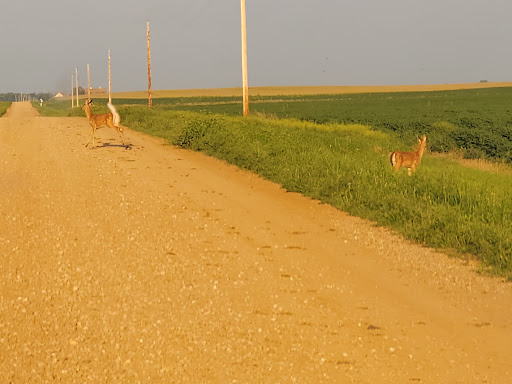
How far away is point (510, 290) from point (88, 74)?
95.7 metres

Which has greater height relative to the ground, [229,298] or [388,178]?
[388,178]

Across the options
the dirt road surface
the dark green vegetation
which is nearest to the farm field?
the dark green vegetation

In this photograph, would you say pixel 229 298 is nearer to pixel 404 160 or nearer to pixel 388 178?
pixel 388 178

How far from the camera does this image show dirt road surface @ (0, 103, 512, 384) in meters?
5.45

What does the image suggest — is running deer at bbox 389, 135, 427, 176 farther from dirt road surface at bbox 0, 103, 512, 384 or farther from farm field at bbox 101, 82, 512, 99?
farm field at bbox 101, 82, 512, 99

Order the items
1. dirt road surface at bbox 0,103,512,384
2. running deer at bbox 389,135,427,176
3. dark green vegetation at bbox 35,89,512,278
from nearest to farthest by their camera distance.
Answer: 1. dirt road surface at bbox 0,103,512,384
2. dark green vegetation at bbox 35,89,512,278
3. running deer at bbox 389,135,427,176

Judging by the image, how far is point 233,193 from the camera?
45.6 feet

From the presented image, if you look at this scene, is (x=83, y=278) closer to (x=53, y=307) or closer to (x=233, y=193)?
(x=53, y=307)

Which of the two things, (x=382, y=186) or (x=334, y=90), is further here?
(x=334, y=90)

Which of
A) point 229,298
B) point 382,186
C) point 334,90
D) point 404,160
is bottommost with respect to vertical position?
point 229,298

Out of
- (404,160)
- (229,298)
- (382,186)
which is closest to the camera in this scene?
(229,298)

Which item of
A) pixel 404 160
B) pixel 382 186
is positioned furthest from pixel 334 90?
pixel 382 186

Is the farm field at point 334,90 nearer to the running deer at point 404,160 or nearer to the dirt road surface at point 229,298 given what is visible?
the running deer at point 404,160

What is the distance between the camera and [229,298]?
715 centimetres
